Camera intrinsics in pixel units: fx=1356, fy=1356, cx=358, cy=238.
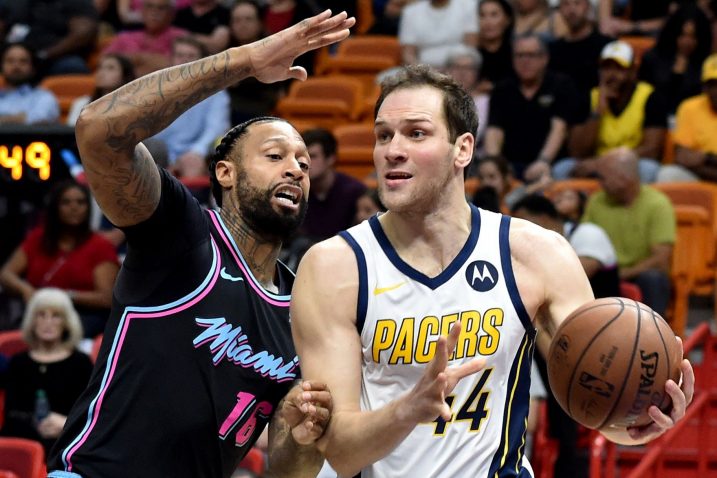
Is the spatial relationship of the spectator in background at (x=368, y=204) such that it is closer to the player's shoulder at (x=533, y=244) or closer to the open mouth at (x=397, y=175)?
the player's shoulder at (x=533, y=244)

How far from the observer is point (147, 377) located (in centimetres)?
447

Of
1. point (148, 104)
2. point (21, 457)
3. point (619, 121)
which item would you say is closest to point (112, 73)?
point (619, 121)

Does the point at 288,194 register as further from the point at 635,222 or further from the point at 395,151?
the point at 635,222

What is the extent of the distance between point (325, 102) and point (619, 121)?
2.78 metres

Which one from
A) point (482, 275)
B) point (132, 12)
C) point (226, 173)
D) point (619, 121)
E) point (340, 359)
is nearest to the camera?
point (340, 359)

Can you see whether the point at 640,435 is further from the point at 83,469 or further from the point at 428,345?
the point at 83,469

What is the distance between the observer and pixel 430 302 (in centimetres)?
412

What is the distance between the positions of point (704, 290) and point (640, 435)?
219 inches

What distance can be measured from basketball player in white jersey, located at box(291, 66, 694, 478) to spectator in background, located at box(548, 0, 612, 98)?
23.1 ft

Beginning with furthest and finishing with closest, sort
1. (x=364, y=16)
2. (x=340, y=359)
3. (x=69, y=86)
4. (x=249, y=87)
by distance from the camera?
(x=364, y=16), (x=69, y=86), (x=249, y=87), (x=340, y=359)

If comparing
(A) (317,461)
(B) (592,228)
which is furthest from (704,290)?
(A) (317,461)

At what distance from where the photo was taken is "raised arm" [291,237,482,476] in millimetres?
3773

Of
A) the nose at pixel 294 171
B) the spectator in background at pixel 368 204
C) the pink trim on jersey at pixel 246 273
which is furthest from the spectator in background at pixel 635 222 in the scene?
the pink trim on jersey at pixel 246 273

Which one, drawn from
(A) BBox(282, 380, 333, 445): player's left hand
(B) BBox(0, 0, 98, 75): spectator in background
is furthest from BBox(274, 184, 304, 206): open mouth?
(B) BBox(0, 0, 98, 75): spectator in background
